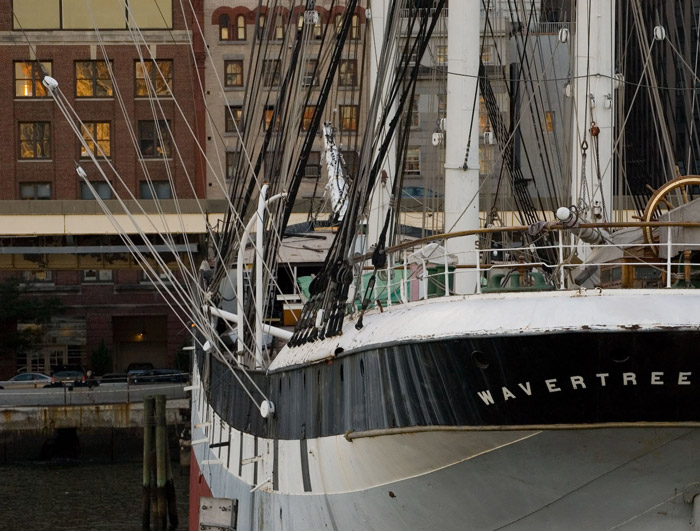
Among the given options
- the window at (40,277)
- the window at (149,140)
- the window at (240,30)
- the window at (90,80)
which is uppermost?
the window at (240,30)

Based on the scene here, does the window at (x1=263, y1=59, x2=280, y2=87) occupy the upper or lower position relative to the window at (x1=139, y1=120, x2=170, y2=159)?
upper

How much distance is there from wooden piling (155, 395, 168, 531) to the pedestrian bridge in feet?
38.9

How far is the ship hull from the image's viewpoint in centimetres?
1503

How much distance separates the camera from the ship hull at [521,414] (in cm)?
1503

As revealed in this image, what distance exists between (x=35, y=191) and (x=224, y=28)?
1492cm

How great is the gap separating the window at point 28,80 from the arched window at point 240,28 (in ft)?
37.4

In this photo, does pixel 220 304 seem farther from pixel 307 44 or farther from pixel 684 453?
pixel 684 453

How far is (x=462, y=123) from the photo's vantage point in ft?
72.9

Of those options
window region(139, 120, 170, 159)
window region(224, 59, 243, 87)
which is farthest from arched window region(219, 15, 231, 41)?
window region(139, 120, 170, 159)

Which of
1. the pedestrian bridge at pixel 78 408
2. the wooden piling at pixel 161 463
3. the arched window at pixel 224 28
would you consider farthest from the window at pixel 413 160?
the wooden piling at pixel 161 463

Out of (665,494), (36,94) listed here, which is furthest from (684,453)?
(36,94)

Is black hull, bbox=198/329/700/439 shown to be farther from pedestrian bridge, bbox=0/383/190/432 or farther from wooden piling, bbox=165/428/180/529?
pedestrian bridge, bbox=0/383/190/432

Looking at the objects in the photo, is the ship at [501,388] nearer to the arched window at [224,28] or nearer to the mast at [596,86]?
the mast at [596,86]

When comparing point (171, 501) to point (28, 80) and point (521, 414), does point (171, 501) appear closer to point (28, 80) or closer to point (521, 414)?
point (521, 414)
